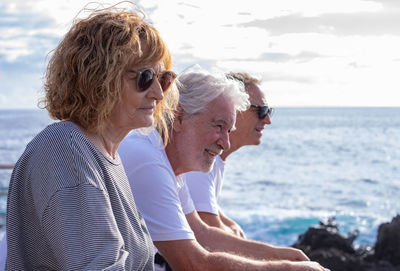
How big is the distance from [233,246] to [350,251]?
586 centimetres

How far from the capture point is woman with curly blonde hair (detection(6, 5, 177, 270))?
5.18 feet

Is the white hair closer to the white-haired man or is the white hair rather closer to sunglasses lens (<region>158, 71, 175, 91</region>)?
the white-haired man

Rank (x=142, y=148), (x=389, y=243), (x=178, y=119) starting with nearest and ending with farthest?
(x=142, y=148) < (x=178, y=119) < (x=389, y=243)

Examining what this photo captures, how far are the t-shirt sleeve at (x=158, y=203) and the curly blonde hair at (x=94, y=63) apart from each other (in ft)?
2.24

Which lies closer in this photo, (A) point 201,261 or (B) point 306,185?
(A) point 201,261

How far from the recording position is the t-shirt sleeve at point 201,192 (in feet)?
11.0

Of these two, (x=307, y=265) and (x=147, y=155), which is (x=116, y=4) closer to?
(x=147, y=155)

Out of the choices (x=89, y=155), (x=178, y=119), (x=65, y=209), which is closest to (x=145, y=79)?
(x=89, y=155)

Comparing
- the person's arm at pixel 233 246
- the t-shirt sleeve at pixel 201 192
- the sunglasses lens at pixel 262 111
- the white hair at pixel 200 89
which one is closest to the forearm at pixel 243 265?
the person's arm at pixel 233 246

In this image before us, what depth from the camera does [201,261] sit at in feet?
8.05

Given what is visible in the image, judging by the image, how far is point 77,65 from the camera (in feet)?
5.89

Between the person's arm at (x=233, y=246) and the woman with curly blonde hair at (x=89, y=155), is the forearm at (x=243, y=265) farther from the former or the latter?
the woman with curly blonde hair at (x=89, y=155)

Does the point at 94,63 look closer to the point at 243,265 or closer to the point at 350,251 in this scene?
the point at 243,265

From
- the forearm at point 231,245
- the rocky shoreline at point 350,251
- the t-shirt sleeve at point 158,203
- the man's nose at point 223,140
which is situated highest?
the man's nose at point 223,140
